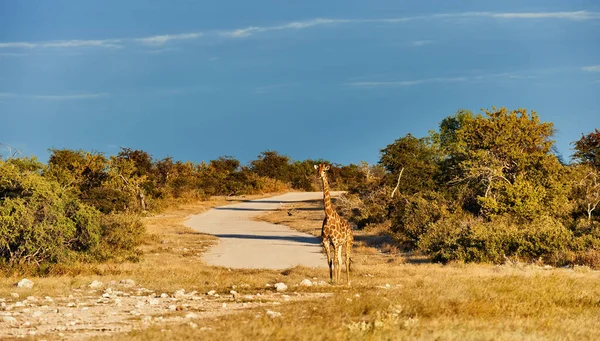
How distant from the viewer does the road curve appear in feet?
79.2

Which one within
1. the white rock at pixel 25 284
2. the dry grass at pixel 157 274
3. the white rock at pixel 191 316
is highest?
the white rock at pixel 191 316

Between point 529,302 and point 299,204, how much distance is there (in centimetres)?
4263

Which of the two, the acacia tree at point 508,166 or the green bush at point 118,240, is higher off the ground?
the acacia tree at point 508,166

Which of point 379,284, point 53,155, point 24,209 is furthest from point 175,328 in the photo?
point 53,155

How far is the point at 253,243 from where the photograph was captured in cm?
3077

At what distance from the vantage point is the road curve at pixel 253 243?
79.2 ft

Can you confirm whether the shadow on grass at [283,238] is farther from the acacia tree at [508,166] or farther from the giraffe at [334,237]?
the giraffe at [334,237]

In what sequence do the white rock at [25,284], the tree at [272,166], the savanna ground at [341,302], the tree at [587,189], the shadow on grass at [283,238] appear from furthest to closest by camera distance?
the tree at [272,166]
the shadow on grass at [283,238]
the tree at [587,189]
the white rock at [25,284]
the savanna ground at [341,302]

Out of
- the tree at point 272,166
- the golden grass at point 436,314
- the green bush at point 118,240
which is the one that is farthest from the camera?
the tree at point 272,166

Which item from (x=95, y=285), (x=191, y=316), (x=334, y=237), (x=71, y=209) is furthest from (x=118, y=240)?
(x=191, y=316)

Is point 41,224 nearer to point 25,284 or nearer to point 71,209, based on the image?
point 71,209

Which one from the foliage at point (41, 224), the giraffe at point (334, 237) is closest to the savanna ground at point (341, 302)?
the giraffe at point (334, 237)

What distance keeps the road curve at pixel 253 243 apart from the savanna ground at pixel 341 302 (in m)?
2.68

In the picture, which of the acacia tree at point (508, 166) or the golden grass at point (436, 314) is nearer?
the golden grass at point (436, 314)
